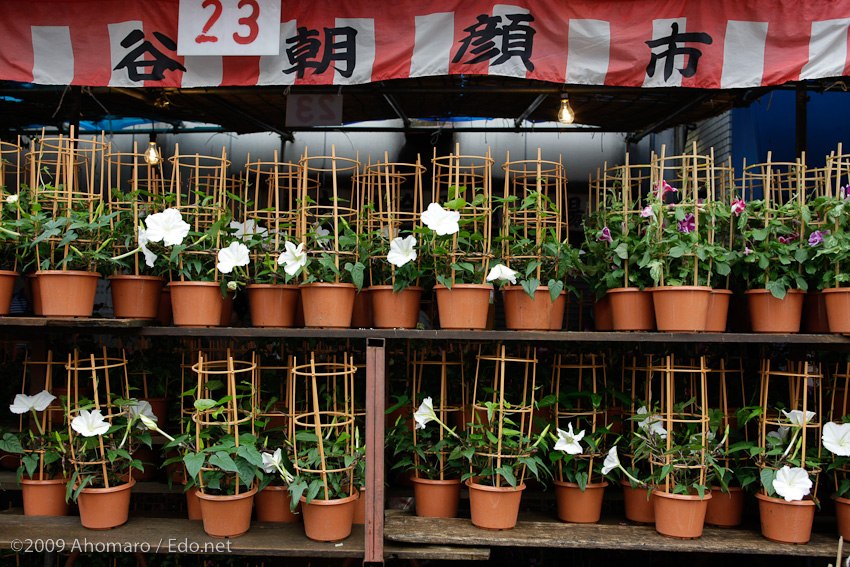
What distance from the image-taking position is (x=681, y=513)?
3.21m

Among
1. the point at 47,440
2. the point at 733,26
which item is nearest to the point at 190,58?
the point at 47,440

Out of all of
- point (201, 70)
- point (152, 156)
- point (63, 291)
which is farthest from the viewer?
point (152, 156)

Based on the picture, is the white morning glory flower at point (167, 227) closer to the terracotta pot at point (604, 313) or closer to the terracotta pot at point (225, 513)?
the terracotta pot at point (225, 513)

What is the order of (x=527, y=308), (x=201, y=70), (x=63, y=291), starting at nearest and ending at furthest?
(x=63, y=291) < (x=527, y=308) < (x=201, y=70)

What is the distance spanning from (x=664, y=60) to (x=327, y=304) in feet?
7.71

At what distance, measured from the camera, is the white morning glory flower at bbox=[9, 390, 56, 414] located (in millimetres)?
3400

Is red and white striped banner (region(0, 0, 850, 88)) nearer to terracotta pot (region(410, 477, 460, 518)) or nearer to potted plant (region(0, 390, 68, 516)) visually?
potted plant (region(0, 390, 68, 516))

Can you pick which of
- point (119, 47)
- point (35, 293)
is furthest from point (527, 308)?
point (119, 47)

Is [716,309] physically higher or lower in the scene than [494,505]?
higher

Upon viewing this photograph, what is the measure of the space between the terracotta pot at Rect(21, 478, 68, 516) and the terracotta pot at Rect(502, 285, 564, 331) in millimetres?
2529

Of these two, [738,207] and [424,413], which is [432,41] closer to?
[738,207]

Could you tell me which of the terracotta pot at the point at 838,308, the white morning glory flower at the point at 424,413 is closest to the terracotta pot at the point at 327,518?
the white morning glory flower at the point at 424,413

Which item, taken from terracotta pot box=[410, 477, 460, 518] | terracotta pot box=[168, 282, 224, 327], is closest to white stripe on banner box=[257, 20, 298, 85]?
terracotta pot box=[168, 282, 224, 327]

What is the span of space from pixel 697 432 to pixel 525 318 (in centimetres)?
109
